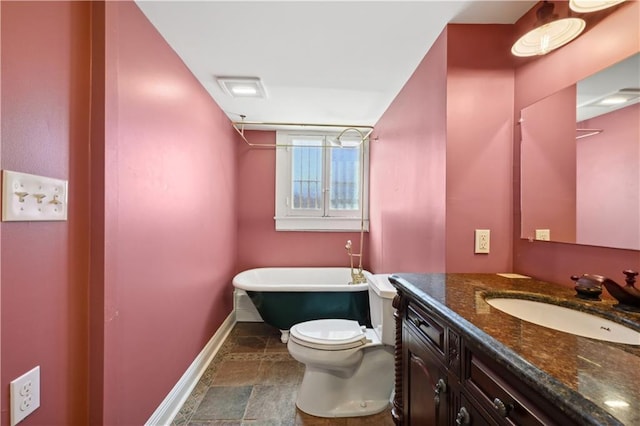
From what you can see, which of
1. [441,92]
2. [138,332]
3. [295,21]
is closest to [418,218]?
[441,92]

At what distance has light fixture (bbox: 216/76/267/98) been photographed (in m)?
2.01

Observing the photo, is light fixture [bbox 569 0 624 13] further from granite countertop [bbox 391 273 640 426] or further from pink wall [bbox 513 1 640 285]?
granite countertop [bbox 391 273 640 426]

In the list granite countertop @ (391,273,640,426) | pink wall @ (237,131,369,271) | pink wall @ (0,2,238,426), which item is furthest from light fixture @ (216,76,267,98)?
granite countertop @ (391,273,640,426)

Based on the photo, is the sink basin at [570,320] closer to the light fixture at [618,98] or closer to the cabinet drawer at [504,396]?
the cabinet drawer at [504,396]

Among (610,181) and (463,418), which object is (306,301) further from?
(610,181)

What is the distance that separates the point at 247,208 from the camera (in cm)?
331

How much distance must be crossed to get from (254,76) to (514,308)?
203cm

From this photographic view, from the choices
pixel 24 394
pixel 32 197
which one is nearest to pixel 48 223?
pixel 32 197

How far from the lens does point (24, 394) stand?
787mm

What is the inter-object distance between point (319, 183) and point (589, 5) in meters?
2.59

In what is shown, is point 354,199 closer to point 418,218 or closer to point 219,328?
point 418,218

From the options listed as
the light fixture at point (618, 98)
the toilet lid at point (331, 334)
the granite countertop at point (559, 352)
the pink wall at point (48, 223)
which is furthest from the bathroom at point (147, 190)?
the toilet lid at point (331, 334)

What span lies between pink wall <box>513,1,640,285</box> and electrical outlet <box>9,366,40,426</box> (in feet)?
6.32

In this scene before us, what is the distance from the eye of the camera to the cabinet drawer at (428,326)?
906 mm
